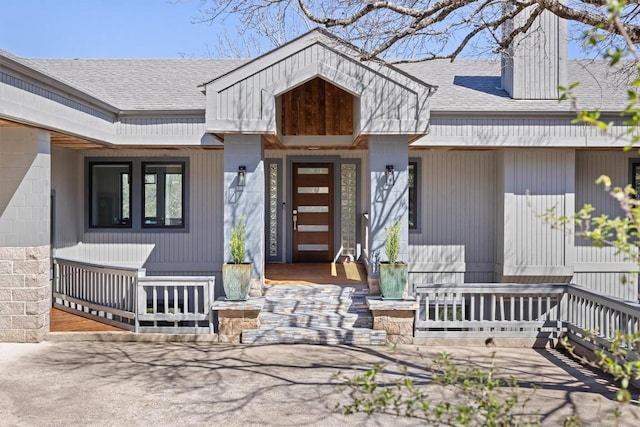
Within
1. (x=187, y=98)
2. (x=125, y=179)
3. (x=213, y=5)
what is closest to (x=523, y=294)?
(x=213, y=5)

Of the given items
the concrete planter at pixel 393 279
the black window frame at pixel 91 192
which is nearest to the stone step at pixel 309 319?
the concrete planter at pixel 393 279

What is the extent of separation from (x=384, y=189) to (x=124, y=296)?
14.6 ft

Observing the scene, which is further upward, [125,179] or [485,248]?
[125,179]

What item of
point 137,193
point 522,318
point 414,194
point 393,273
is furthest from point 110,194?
point 522,318

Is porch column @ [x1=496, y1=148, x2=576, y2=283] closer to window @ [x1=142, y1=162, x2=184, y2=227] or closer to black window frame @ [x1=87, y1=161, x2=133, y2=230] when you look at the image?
window @ [x1=142, y1=162, x2=184, y2=227]

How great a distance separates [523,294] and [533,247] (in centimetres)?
212

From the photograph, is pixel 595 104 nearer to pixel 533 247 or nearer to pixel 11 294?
pixel 533 247

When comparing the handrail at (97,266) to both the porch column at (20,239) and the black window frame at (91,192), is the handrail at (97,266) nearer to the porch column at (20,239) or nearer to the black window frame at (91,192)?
the porch column at (20,239)

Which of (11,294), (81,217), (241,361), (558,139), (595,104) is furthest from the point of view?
(81,217)

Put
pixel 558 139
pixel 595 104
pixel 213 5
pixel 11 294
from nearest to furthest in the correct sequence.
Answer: pixel 11 294
pixel 213 5
pixel 558 139
pixel 595 104

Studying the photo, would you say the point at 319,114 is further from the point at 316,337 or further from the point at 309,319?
the point at 316,337

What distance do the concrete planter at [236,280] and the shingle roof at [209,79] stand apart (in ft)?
12.0

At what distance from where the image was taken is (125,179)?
11.5 metres

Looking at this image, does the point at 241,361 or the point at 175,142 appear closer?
the point at 241,361
